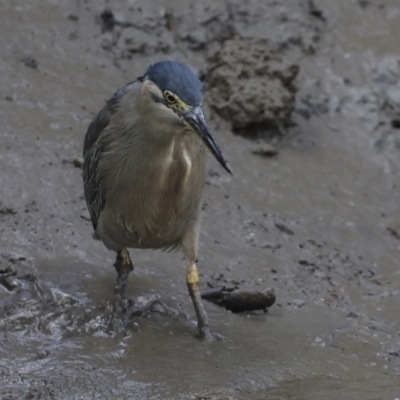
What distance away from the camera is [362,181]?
8000 mm

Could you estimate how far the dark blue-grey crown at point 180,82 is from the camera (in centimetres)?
467

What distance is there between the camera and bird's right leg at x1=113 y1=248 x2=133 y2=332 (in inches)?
213

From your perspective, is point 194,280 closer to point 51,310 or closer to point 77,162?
point 51,310

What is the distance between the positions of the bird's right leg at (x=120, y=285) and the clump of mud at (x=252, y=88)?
8.67 ft

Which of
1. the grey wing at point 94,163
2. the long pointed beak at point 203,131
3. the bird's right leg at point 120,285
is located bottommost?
the bird's right leg at point 120,285

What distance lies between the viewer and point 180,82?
15.4 feet

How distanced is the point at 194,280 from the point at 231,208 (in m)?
1.75

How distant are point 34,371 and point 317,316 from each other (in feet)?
7.01

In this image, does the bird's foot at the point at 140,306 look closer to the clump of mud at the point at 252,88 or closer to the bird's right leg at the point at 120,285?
the bird's right leg at the point at 120,285

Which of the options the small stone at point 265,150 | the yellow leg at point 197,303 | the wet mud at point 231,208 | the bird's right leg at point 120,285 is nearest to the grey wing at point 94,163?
the bird's right leg at point 120,285

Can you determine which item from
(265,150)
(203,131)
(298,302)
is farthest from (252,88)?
(203,131)

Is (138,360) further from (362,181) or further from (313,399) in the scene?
(362,181)

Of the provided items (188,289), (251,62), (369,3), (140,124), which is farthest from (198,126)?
(369,3)

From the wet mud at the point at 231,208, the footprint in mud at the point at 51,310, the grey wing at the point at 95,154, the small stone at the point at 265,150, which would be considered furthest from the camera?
the small stone at the point at 265,150
